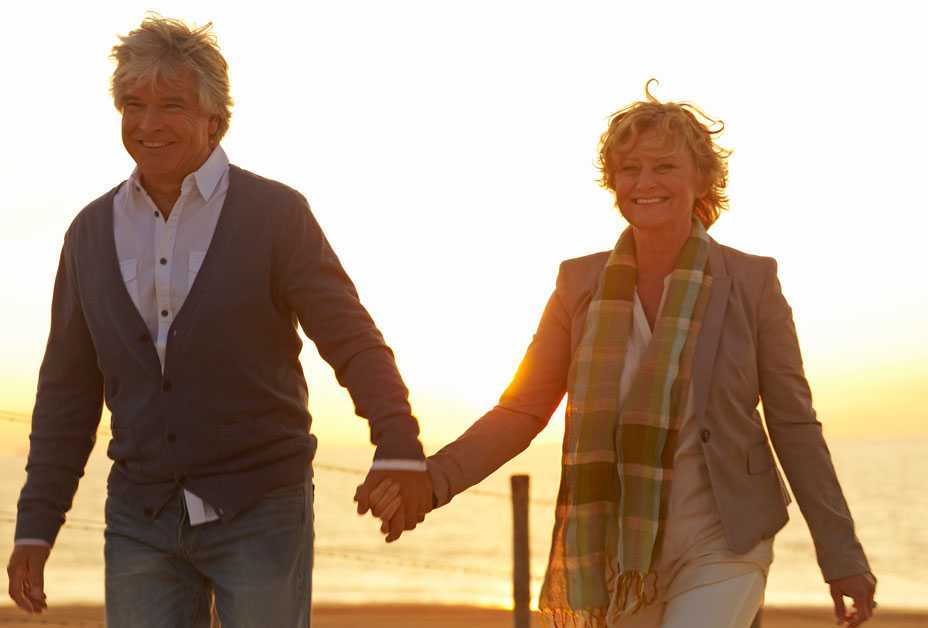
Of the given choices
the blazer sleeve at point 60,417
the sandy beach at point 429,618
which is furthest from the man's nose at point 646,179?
the sandy beach at point 429,618

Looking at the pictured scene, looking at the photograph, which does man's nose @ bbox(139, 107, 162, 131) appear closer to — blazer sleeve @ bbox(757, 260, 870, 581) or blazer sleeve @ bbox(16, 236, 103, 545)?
blazer sleeve @ bbox(16, 236, 103, 545)

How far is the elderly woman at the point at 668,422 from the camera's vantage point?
14.5 ft

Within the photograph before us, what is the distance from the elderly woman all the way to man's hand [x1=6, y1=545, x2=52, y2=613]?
0.99 metres

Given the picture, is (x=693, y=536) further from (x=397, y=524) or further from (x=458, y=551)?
(x=458, y=551)

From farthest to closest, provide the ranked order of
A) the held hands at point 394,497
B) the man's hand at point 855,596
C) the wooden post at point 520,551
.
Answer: the wooden post at point 520,551 → the man's hand at point 855,596 → the held hands at point 394,497

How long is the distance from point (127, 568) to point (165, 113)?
118cm

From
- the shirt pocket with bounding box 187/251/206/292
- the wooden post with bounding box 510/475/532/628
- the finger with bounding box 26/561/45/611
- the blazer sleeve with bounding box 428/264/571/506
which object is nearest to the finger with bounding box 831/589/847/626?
the blazer sleeve with bounding box 428/264/571/506

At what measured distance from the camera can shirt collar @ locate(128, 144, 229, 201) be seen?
4281mm

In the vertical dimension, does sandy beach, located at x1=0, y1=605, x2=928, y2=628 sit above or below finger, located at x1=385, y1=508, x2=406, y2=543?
below

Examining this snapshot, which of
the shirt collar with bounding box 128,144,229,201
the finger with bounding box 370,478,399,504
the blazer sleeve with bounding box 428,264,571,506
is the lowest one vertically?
the finger with bounding box 370,478,399,504

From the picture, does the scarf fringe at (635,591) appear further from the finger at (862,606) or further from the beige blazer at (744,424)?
the finger at (862,606)

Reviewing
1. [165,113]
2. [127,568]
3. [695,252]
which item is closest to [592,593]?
[695,252]

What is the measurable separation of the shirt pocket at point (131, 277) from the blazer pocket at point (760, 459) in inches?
66.9

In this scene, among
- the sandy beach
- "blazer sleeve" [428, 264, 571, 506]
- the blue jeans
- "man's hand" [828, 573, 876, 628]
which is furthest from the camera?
the sandy beach
